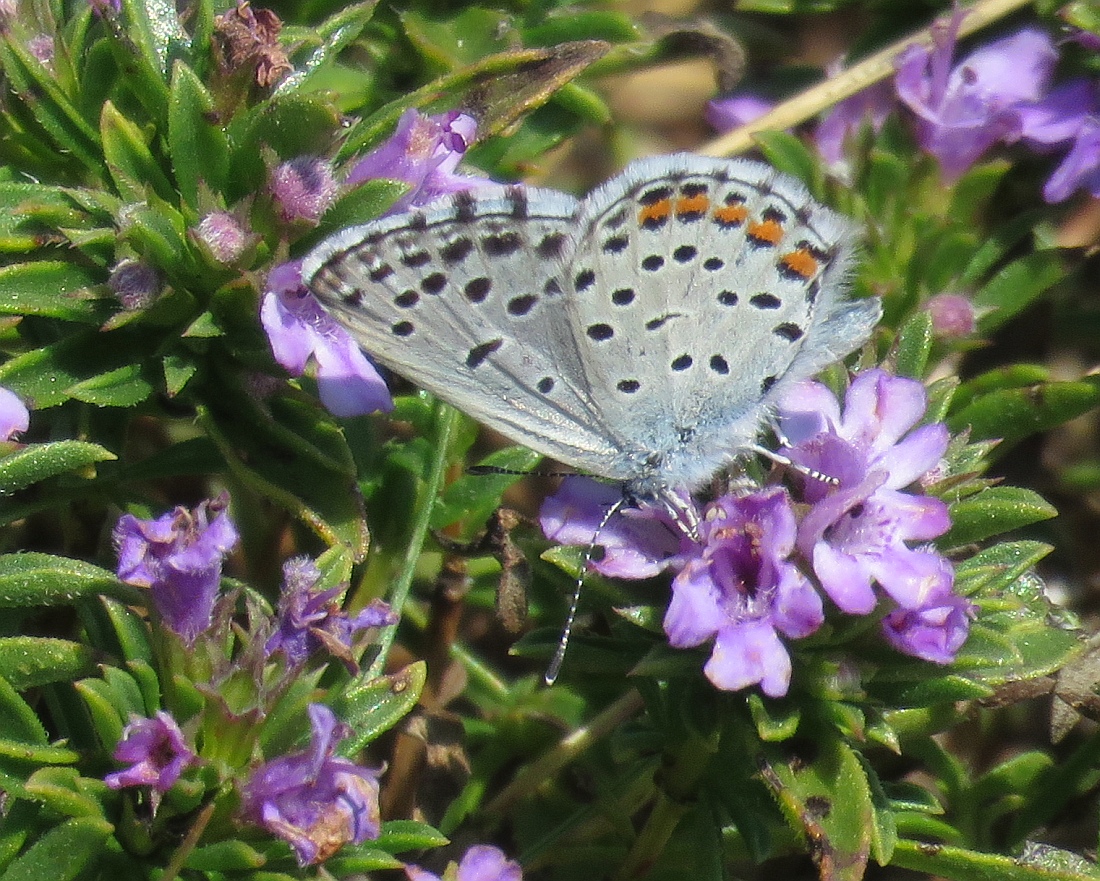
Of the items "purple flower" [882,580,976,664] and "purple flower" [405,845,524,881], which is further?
"purple flower" [405,845,524,881]

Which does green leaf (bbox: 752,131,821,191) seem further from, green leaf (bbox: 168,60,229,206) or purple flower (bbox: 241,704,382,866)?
purple flower (bbox: 241,704,382,866)

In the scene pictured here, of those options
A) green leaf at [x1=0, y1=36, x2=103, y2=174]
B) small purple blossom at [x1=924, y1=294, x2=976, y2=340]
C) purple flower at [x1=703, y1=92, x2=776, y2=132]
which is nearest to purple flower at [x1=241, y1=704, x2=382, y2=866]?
green leaf at [x1=0, y1=36, x2=103, y2=174]

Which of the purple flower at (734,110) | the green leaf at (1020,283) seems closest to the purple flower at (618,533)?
the green leaf at (1020,283)

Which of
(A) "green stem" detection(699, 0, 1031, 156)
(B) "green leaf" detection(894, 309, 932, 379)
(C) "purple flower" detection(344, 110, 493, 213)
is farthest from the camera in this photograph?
(A) "green stem" detection(699, 0, 1031, 156)

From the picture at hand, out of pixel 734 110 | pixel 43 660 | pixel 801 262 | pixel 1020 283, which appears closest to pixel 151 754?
pixel 43 660

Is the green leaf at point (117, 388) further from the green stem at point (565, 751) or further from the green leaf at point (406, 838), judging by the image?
the green stem at point (565, 751)

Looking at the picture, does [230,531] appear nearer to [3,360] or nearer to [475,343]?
[475,343]
